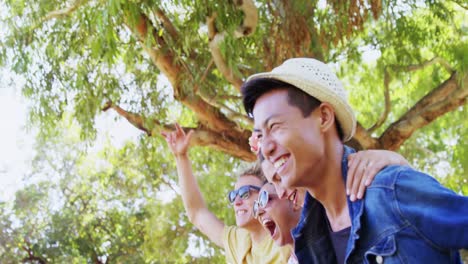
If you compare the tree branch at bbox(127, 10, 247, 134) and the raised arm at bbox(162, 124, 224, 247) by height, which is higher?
the tree branch at bbox(127, 10, 247, 134)

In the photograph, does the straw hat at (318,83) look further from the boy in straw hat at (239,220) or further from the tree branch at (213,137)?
the tree branch at (213,137)

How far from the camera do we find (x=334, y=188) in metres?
2.02

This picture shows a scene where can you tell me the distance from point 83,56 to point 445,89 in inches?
167

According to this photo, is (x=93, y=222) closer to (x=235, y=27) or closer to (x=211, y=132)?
(x=211, y=132)

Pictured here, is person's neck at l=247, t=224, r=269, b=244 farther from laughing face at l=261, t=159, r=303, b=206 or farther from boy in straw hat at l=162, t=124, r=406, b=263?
laughing face at l=261, t=159, r=303, b=206

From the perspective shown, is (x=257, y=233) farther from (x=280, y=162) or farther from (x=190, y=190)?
(x=280, y=162)

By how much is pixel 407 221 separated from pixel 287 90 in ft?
1.82

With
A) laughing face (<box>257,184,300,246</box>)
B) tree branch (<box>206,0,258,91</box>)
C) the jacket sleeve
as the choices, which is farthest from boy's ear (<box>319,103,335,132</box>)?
tree branch (<box>206,0,258,91</box>)

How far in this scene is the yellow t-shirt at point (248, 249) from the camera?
3.50 meters

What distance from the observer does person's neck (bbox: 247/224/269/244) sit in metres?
3.75

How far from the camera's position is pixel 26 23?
7.97 m

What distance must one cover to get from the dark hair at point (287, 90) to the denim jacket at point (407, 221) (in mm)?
294

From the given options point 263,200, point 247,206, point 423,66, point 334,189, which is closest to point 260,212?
point 263,200

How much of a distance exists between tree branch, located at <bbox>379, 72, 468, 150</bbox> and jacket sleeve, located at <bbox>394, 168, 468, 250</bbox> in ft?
21.8
